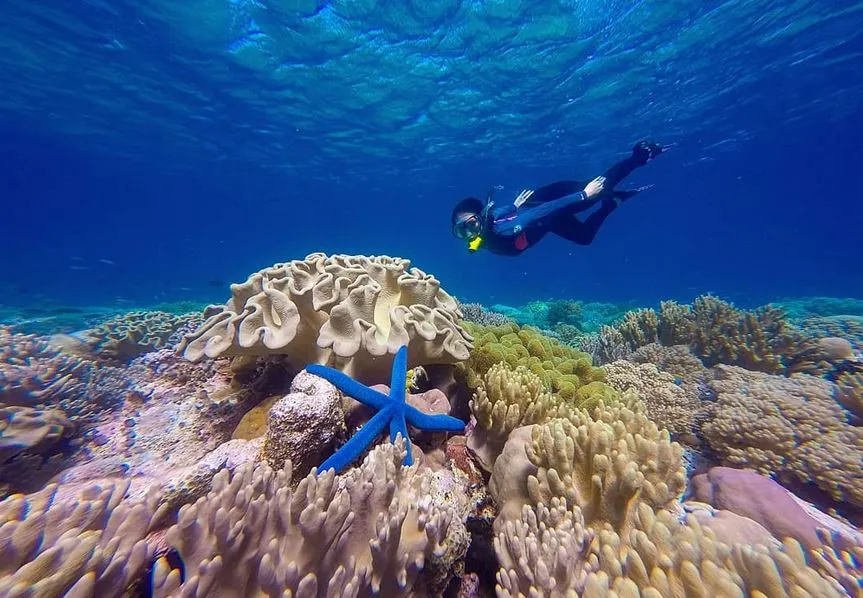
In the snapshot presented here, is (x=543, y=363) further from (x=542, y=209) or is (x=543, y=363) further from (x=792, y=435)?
(x=542, y=209)

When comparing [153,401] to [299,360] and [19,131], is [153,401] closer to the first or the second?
[299,360]

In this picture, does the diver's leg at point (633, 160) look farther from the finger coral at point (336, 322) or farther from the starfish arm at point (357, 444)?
the starfish arm at point (357, 444)

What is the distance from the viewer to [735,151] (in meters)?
35.7

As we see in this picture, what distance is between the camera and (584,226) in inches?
366

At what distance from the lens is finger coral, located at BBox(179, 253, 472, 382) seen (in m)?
2.83

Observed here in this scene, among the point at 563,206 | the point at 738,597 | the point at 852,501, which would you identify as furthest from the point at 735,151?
the point at 738,597

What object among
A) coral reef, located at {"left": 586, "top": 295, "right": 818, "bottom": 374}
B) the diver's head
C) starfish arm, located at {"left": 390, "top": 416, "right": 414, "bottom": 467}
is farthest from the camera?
the diver's head

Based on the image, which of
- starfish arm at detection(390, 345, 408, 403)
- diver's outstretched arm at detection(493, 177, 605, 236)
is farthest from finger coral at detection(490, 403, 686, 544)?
diver's outstretched arm at detection(493, 177, 605, 236)

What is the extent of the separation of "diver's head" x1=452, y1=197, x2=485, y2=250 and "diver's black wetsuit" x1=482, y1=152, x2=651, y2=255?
0.85 ft

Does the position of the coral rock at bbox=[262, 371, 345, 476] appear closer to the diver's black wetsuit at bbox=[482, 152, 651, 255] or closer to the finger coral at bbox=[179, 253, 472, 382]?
the finger coral at bbox=[179, 253, 472, 382]

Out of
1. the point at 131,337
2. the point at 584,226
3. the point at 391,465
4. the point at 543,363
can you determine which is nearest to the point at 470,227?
the point at 543,363

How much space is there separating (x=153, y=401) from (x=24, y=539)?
227cm

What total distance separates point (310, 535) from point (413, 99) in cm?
2774

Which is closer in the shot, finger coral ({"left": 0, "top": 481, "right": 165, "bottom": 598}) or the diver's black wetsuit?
finger coral ({"left": 0, "top": 481, "right": 165, "bottom": 598})
